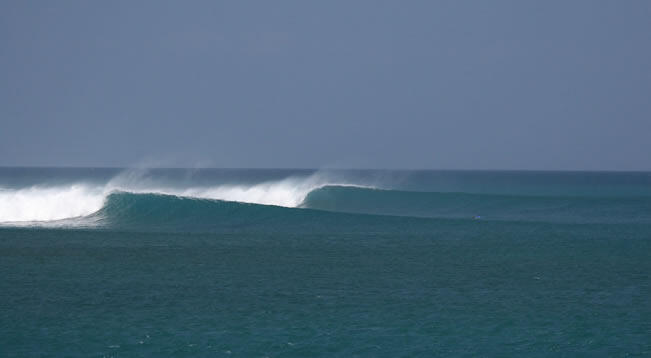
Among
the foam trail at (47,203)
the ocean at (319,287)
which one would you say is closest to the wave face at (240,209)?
the foam trail at (47,203)

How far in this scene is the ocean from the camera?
1073 centimetres

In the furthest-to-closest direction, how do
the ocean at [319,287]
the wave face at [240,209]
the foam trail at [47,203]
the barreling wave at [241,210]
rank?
the foam trail at [47,203] < the wave face at [240,209] < the barreling wave at [241,210] < the ocean at [319,287]

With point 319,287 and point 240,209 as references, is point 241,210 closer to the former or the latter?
point 240,209

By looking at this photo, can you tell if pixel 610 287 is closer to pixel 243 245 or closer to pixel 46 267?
pixel 243 245

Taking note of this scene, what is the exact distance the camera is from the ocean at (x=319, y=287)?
35.2ft

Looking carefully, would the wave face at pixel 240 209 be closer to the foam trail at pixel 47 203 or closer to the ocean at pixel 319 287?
the foam trail at pixel 47 203

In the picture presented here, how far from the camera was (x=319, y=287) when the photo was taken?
14.7 m

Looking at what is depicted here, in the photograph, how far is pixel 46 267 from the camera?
1686 centimetres

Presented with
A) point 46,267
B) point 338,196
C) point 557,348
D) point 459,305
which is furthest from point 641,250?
point 338,196

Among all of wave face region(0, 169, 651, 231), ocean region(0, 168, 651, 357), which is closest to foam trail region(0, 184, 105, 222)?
wave face region(0, 169, 651, 231)

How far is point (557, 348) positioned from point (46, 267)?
38.0ft

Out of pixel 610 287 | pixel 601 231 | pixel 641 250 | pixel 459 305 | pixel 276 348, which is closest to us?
pixel 276 348

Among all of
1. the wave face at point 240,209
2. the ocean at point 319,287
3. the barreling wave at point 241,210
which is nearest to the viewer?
the ocean at point 319,287

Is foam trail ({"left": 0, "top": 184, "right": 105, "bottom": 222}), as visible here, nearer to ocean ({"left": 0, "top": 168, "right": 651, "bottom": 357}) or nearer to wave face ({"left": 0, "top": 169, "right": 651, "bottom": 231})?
wave face ({"left": 0, "top": 169, "right": 651, "bottom": 231})
